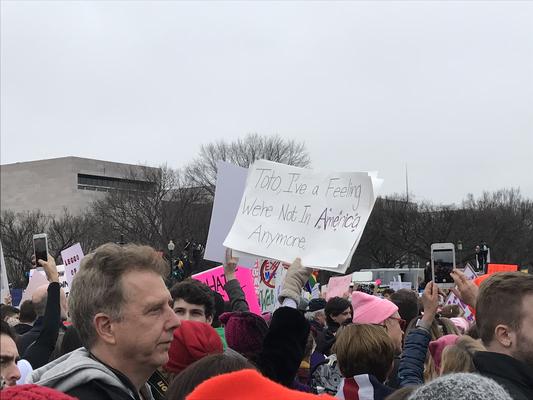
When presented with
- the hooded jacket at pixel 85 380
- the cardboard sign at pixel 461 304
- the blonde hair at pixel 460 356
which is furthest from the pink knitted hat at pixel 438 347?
the cardboard sign at pixel 461 304

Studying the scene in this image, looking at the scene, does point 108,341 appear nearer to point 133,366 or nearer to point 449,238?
point 133,366

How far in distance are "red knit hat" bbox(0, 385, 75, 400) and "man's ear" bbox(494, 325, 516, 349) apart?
221cm

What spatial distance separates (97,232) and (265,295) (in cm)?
4643

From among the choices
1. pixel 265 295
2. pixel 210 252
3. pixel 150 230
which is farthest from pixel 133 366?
pixel 150 230

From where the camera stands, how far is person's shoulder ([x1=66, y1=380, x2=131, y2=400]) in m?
2.29

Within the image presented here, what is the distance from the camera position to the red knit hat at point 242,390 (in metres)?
1.41

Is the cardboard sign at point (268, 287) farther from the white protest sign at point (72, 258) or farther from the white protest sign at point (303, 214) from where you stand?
the white protest sign at point (303, 214)

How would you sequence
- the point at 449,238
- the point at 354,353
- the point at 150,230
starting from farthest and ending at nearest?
A: 1. the point at 449,238
2. the point at 150,230
3. the point at 354,353

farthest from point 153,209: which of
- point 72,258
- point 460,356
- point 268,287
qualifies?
point 460,356

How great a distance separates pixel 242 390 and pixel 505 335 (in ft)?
7.09

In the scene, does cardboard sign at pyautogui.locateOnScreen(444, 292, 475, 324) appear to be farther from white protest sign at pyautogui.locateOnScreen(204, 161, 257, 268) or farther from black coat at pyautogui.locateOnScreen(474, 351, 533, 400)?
black coat at pyautogui.locateOnScreen(474, 351, 533, 400)

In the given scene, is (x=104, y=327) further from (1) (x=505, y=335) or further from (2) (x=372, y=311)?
(2) (x=372, y=311)

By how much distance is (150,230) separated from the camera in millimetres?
49375

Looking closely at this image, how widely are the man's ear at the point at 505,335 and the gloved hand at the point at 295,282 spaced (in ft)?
3.23
